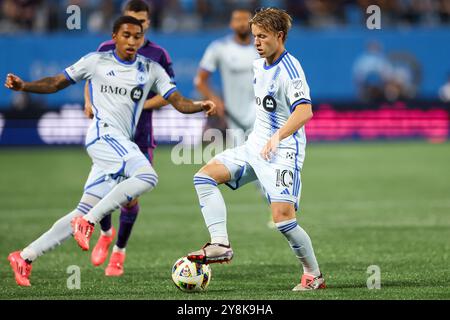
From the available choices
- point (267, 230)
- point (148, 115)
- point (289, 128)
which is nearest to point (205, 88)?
point (267, 230)

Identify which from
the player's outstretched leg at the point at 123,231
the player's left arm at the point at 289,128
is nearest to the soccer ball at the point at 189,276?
the player's left arm at the point at 289,128

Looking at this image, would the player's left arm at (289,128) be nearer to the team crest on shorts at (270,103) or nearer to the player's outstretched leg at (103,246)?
the team crest on shorts at (270,103)

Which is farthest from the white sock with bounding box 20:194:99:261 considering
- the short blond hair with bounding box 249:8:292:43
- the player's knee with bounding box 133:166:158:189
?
Result: the short blond hair with bounding box 249:8:292:43

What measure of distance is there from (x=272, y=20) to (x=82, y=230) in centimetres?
237

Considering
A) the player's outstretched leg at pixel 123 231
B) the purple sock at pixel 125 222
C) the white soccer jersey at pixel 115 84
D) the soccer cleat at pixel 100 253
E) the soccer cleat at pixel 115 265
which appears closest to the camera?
the white soccer jersey at pixel 115 84

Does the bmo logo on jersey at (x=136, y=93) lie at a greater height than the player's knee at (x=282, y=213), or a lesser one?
greater

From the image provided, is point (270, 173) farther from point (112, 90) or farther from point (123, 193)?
point (112, 90)

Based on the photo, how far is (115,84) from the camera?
29.4 feet

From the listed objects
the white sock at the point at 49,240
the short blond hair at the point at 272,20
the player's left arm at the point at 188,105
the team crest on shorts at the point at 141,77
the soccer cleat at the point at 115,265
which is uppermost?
the short blond hair at the point at 272,20

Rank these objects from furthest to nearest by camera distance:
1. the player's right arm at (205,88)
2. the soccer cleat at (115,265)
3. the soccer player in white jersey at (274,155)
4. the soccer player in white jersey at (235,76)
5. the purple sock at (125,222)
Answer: the soccer player in white jersey at (235,76) → the player's right arm at (205,88) → the purple sock at (125,222) → the soccer cleat at (115,265) → the soccer player in white jersey at (274,155)

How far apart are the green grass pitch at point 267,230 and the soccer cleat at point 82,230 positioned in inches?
16.5

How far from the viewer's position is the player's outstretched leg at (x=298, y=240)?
7996mm

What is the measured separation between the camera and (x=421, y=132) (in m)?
25.7

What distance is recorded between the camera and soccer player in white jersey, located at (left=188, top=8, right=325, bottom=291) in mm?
7953
